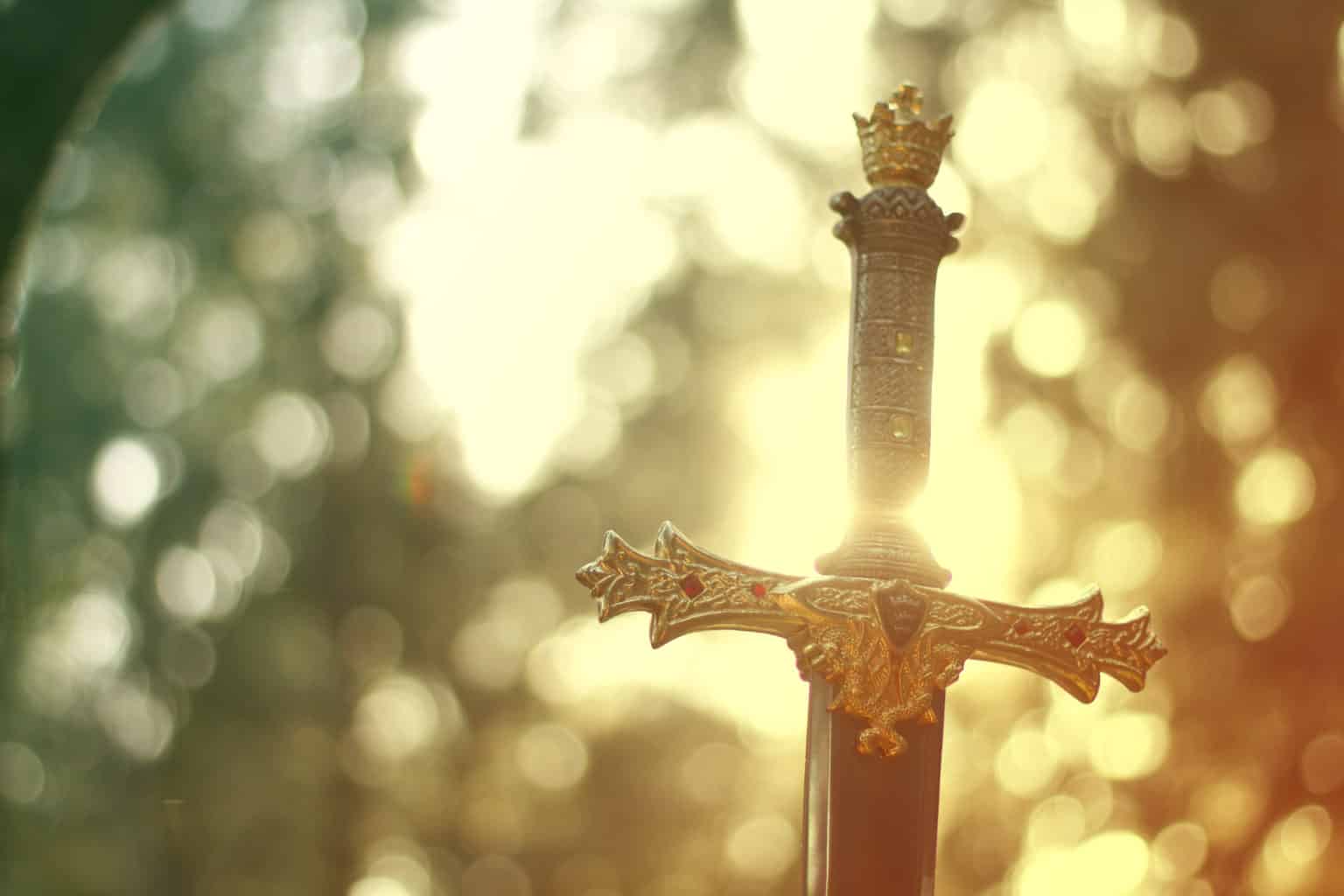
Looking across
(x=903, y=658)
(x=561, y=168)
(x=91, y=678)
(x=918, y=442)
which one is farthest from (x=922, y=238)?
(x=91, y=678)

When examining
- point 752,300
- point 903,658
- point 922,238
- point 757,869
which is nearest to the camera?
point 903,658

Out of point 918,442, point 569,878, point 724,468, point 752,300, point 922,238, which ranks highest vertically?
point 752,300

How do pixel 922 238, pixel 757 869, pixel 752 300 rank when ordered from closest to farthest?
pixel 922 238, pixel 757 869, pixel 752 300

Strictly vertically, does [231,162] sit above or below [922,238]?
above

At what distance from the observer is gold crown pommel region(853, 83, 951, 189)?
8.71 ft

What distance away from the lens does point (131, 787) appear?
9406mm

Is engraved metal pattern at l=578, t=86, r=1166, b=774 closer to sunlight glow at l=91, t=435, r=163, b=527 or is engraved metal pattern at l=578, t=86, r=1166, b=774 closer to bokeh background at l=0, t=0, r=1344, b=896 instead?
bokeh background at l=0, t=0, r=1344, b=896

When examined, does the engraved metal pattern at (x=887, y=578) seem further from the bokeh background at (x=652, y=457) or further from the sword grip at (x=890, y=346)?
the bokeh background at (x=652, y=457)

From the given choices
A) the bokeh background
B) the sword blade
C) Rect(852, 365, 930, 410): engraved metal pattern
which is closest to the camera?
the sword blade

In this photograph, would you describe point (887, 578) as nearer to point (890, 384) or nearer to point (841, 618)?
point (841, 618)

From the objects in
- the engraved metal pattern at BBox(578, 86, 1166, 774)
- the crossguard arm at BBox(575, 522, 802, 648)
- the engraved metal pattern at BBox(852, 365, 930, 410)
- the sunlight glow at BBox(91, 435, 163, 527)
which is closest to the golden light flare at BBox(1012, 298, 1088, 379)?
the sunlight glow at BBox(91, 435, 163, 527)

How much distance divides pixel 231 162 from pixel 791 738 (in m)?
Result: 4.68

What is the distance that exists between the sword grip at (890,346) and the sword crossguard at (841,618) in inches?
3.7

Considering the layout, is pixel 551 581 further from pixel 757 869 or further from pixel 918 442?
pixel 918 442
